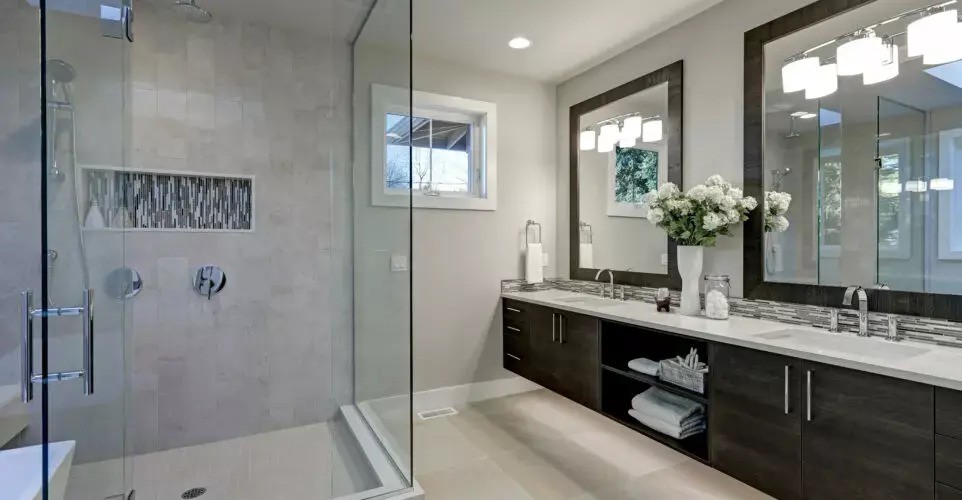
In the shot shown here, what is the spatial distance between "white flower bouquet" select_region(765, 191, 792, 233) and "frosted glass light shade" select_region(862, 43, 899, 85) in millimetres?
591

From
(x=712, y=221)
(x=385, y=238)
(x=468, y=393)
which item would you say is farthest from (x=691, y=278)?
(x=468, y=393)

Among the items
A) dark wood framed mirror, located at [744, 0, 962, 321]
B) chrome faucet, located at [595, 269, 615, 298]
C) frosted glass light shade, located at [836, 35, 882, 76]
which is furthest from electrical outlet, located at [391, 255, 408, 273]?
frosted glass light shade, located at [836, 35, 882, 76]

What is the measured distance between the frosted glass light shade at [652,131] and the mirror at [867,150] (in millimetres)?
695

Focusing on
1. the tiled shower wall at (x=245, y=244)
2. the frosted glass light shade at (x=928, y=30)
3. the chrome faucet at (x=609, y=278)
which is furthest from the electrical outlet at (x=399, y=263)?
the frosted glass light shade at (x=928, y=30)

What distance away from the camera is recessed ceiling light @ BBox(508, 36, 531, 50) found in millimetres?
2977

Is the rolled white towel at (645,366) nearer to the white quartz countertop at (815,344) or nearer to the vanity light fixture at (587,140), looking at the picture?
the white quartz countertop at (815,344)

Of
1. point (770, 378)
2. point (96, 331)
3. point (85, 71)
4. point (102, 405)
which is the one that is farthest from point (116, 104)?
point (770, 378)

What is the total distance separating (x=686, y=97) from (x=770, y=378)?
5.84ft

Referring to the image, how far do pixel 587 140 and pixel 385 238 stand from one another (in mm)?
1899

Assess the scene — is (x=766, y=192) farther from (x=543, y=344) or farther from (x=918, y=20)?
(x=543, y=344)

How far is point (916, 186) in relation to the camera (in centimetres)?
181

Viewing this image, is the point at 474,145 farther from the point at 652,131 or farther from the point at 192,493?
the point at 192,493

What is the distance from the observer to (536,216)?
3.76 metres

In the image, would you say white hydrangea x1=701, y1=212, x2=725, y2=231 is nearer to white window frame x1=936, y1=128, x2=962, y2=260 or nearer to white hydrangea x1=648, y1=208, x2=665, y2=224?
white hydrangea x1=648, y1=208, x2=665, y2=224
